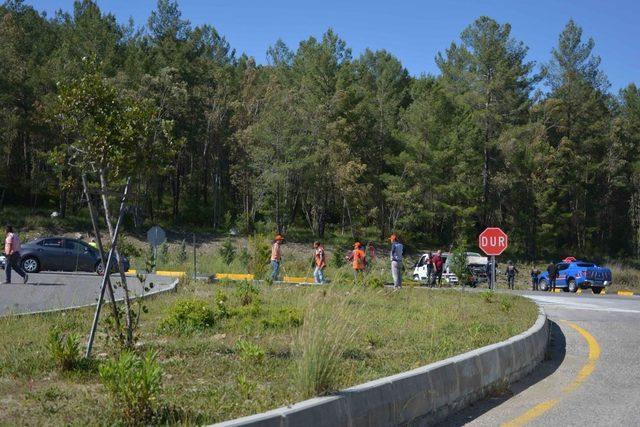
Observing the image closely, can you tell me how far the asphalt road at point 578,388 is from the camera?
7.64 meters

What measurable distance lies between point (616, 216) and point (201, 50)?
44579 mm

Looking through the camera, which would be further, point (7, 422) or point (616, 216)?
point (616, 216)

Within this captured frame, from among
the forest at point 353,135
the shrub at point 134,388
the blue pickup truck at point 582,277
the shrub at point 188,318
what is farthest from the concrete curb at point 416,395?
the forest at point 353,135

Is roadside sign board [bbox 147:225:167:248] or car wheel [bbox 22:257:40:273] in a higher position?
roadside sign board [bbox 147:225:167:248]

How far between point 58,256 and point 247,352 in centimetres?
2227

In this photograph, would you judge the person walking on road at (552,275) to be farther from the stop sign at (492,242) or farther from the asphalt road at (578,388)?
the asphalt road at (578,388)

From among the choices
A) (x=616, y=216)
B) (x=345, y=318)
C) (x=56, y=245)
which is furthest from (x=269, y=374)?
(x=616, y=216)

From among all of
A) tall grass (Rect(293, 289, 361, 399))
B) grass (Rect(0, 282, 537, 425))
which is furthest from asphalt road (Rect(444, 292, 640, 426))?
tall grass (Rect(293, 289, 361, 399))

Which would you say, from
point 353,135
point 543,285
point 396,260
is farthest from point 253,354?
point 353,135

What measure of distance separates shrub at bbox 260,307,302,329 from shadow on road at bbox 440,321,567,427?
3490 millimetres

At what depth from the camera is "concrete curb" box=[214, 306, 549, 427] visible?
18.0 feet

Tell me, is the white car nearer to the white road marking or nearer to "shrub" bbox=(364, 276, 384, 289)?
the white road marking

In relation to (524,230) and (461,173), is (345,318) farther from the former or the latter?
(524,230)

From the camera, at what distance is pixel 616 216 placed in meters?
76.3
